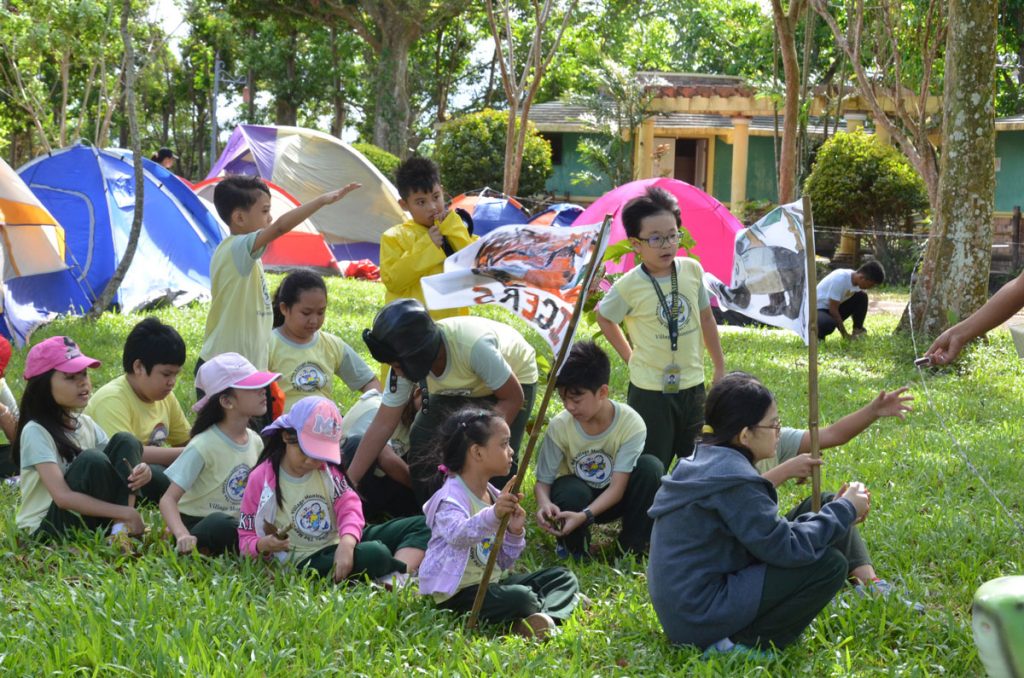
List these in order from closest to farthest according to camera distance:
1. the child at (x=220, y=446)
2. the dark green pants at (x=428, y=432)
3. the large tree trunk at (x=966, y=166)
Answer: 1. the child at (x=220, y=446)
2. the dark green pants at (x=428, y=432)
3. the large tree trunk at (x=966, y=166)

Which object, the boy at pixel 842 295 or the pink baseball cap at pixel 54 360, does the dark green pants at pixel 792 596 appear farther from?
the boy at pixel 842 295

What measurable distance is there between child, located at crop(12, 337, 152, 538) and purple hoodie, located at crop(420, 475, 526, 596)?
1177mm

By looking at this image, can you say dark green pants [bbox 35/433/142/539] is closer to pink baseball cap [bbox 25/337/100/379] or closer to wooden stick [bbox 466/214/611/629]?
pink baseball cap [bbox 25/337/100/379]

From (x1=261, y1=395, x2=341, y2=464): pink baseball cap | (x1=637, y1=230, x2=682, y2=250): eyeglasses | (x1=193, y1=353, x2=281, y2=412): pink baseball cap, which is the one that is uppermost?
(x1=637, y1=230, x2=682, y2=250): eyeglasses

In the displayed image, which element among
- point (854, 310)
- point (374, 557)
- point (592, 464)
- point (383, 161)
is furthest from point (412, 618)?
point (383, 161)

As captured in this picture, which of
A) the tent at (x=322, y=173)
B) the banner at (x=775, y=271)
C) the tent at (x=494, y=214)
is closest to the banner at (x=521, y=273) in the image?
the banner at (x=775, y=271)

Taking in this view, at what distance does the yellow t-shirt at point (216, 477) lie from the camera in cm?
430

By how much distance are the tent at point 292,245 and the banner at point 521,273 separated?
9.11 m

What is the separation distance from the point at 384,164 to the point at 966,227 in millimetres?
13600

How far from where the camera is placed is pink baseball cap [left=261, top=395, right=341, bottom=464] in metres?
3.90

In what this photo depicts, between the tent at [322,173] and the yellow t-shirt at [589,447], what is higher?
the tent at [322,173]

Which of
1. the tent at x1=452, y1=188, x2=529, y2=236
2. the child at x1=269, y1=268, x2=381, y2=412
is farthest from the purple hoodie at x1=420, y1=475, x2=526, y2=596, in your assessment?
the tent at x1=452, y1=188, x2=529, y2=236

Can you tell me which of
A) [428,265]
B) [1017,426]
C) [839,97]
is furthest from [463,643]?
[839,97]

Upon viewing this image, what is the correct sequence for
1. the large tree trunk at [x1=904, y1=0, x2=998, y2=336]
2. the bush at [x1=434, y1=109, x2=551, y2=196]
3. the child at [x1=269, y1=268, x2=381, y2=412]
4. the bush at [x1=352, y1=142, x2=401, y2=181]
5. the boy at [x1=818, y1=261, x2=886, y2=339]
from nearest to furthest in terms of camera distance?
the child at [x1=269, y1=268, x2=381, y2=412] → the large tree trunk at [x1=904, y1=0, x2=998, y2=336] → the boy at [x1=818, y1=261, x2=886, y2=339] → the bush at [x1=352, y1=142, x2=401, y2=181] → the bush at [x1=434, y1=109, x2=551, y2=196]
